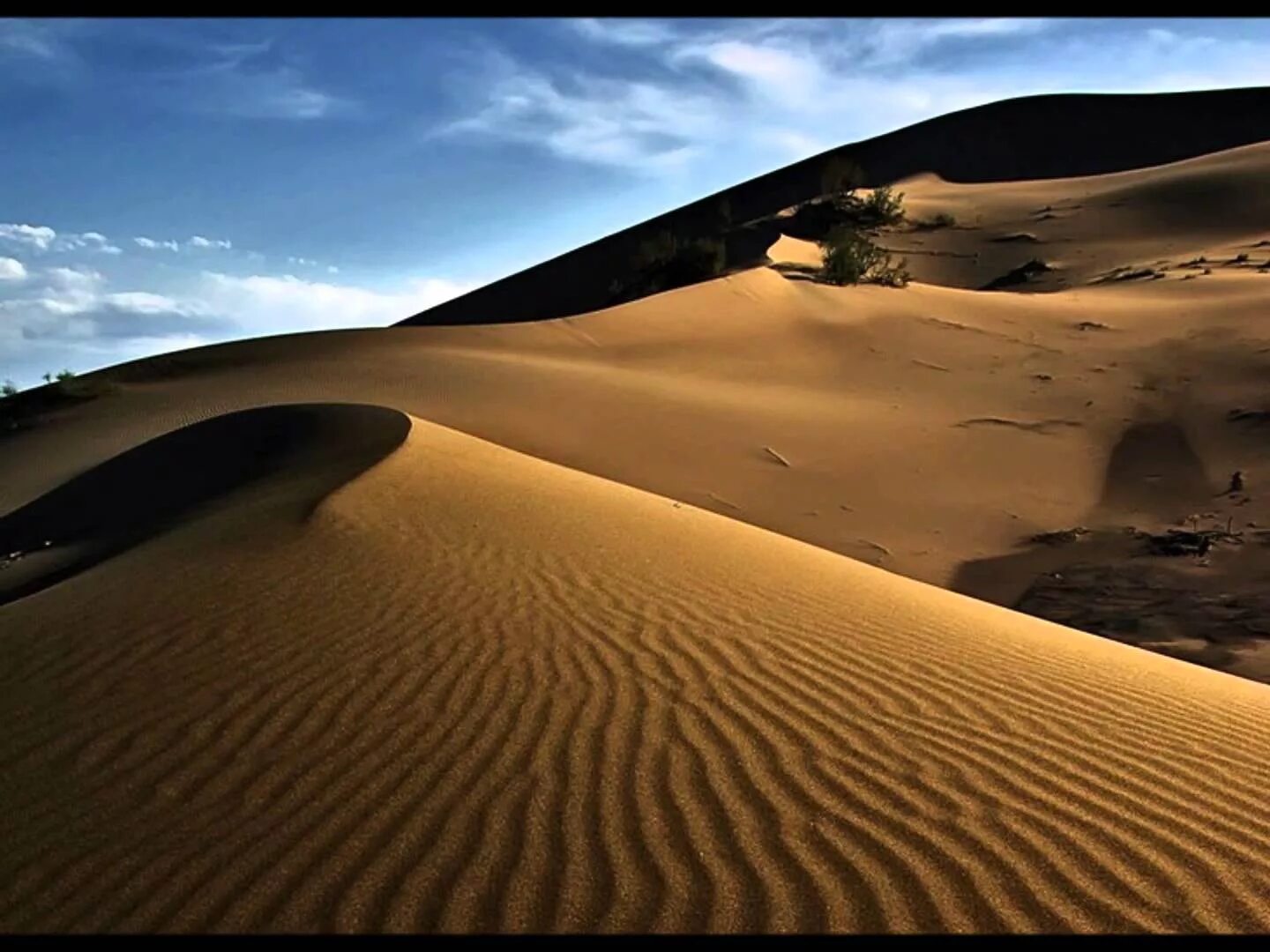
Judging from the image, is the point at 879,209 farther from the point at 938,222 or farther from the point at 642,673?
the point at 642,673

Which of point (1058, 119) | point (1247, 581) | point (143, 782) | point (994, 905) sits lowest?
point (1247, 581)

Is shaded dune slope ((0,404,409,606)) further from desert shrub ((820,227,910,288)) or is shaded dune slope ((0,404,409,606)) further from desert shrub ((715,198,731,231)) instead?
desert shrub ((715,198,731,231))

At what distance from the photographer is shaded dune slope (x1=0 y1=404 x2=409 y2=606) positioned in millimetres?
8578

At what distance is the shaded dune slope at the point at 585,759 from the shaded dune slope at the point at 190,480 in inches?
80.3

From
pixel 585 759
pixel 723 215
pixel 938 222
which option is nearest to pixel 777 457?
pixel 585 759

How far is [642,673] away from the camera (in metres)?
4.73

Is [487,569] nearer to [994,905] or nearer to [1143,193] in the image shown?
[994,905]

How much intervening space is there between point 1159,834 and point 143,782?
344 centimetres

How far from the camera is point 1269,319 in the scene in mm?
19062

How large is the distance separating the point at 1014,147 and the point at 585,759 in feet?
220

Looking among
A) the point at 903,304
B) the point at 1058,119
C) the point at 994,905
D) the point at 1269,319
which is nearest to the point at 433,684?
the point at 994,905

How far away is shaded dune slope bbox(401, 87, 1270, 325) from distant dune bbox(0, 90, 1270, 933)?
38986 mm

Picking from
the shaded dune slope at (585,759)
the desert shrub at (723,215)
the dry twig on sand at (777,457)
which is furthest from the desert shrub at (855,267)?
the shaded dune slope at (585,759)

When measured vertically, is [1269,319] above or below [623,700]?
below
